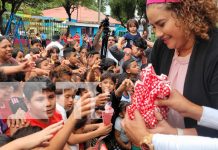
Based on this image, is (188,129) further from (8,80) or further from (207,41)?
(8,80)

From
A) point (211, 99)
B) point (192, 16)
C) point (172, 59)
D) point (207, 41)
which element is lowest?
point (211, 99)

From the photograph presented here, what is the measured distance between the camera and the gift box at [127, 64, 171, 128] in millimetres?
1732

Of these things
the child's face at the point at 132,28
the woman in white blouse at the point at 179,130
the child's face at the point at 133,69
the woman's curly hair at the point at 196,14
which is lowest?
the child's face at the point at 133,69

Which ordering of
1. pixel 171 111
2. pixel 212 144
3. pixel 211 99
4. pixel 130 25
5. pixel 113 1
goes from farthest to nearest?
1. pixel 113 1
2. pixel 130 25
3. pixel 171 111
4. pixel 211 99
5. pixel 212 144

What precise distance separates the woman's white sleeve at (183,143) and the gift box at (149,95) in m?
0.19

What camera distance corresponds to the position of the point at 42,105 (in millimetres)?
2895

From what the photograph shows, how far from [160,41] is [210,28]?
0.30 m

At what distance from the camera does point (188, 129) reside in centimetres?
182

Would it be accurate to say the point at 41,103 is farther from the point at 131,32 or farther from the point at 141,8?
the point at 141,8

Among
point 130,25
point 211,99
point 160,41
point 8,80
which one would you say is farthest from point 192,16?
point 130,25

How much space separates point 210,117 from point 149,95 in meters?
0.31

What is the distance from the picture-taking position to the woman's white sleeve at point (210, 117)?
5.52ft

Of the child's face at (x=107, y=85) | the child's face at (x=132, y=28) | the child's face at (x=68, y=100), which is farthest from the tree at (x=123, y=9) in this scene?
the child's face at (x=68, y=100)

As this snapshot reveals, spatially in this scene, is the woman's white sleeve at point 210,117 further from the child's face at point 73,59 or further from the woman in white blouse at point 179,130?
the child's face at point 73,59
